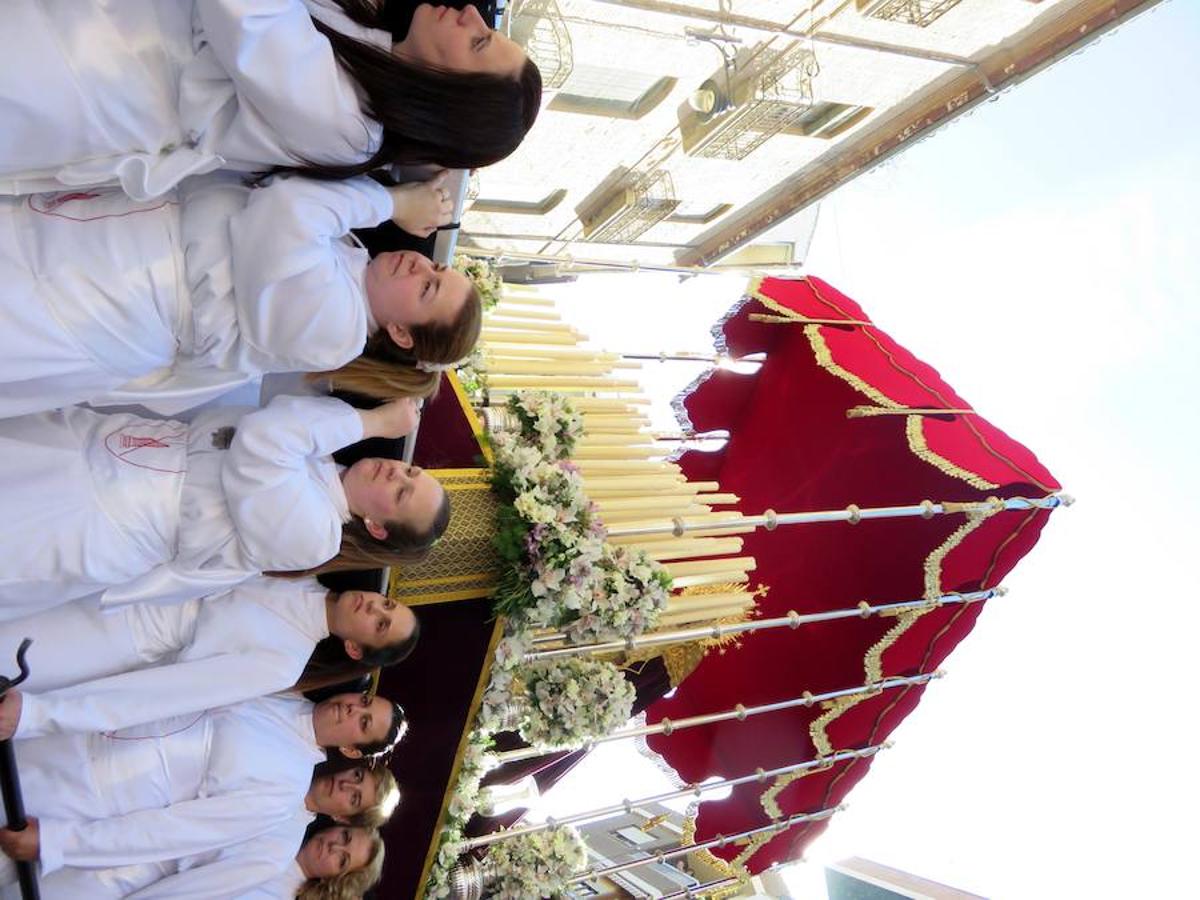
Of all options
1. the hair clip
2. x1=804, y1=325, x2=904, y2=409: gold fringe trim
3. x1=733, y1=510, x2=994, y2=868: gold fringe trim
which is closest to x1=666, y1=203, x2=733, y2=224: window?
x1=804, y1=325, x2=904, y2=409: gold fringe trim

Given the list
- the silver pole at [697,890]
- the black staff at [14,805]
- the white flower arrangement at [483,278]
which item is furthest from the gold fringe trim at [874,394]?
the black staff at [14,805]

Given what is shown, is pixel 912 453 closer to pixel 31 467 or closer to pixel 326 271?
Answer: pixel 326 271

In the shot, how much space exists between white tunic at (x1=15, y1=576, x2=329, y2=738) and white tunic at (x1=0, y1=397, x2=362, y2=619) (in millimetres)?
124

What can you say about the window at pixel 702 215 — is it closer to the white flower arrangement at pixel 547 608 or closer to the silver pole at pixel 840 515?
the silver pole at pixel 840 515

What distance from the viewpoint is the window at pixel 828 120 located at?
8.73 metres

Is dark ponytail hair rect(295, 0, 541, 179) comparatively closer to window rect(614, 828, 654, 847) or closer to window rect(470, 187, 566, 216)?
window rect(470, 187, 566, 216)

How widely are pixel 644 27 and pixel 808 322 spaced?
3876 millimetres

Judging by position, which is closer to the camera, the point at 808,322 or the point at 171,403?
the point at 171,403

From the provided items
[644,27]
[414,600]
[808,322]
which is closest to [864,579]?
[808,322]

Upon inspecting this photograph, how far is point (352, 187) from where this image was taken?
6.48ft

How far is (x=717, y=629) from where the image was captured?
12.1 ft

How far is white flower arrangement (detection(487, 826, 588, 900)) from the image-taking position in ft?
12.3

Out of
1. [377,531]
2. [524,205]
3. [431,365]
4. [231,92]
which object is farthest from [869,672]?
[524,205]

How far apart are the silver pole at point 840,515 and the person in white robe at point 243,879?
1481 mm
